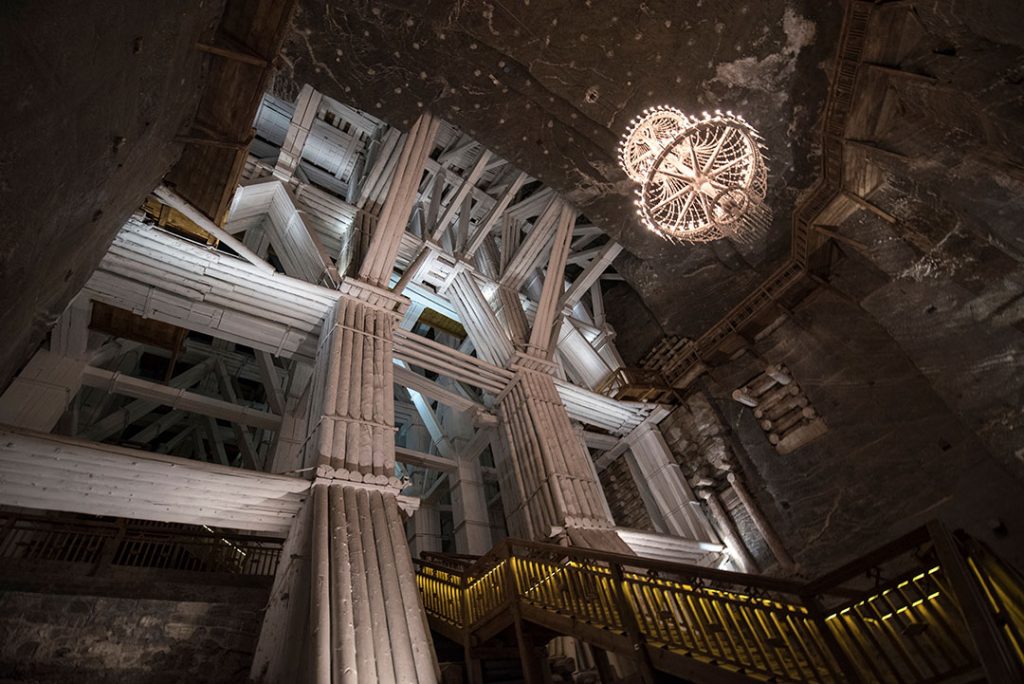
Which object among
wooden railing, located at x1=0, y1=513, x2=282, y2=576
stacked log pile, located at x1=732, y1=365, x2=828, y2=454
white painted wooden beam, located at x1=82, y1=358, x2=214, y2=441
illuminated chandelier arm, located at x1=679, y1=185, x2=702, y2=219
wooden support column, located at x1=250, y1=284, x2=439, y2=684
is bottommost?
wooden support column, located at x1=250, y1=284, x2=439, y2=684

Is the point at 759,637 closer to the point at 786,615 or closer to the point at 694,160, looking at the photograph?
the point at 786,615

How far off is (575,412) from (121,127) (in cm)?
981

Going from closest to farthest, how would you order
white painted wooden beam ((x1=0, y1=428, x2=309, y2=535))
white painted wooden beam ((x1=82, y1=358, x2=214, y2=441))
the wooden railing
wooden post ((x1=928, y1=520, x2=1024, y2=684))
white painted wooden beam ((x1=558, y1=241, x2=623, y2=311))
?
wooden post ((x1=928, y1=520, x2=1024, y2=684))
white painted wooden beam ((x1=0, y1=428, x2=309, y2=535))
the wooden railing
white painted wooden beam ((x1=82, y1=358, x2=214, y2=441))
white painted wooden beam ((x1=558, y1=241, x2=623, y2=311))

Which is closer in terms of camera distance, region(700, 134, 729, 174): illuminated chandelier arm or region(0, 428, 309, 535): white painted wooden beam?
region(0, 428, 309, 535): white painted wooden beam

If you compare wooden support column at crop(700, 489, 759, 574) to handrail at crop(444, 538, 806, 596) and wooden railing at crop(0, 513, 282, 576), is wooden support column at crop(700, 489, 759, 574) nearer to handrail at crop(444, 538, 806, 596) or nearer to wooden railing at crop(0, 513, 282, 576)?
handrail at crop(444, 538, 806, 596)

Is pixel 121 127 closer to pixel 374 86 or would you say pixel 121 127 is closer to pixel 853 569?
pixel 853 569

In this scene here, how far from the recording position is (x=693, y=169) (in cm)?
691

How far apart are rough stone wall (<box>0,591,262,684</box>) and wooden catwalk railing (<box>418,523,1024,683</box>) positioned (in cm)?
303

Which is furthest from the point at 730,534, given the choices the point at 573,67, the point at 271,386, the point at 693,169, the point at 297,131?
the point at 297,131

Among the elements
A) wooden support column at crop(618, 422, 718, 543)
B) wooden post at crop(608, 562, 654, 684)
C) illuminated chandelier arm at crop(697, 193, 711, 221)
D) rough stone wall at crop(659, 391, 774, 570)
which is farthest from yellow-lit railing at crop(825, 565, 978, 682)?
rough stone wall at crop(659, 391, 774, 570)

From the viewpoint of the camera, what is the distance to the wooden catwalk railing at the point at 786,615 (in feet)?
8.47

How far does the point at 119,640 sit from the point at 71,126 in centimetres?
618

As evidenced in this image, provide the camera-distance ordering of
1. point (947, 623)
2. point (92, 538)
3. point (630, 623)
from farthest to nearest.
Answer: point (92, 538) → point (630, 623) → point (947, 623)

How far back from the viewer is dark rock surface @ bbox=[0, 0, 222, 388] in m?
1.64
